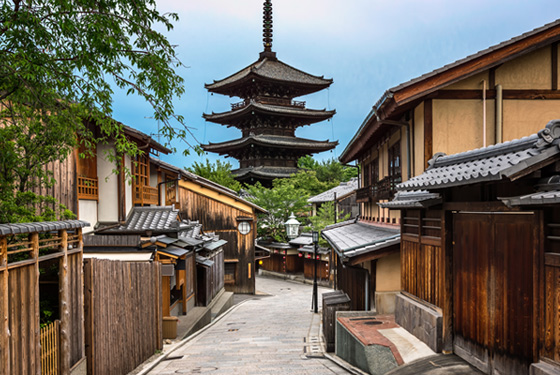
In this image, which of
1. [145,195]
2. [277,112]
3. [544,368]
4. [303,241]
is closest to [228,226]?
[303,241]

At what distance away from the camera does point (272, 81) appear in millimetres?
42594

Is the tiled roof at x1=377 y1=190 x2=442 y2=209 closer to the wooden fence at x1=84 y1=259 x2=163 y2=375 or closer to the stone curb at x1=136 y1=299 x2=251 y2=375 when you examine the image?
the wooden fence at x1=84 y1=259 x2=163 y2=375

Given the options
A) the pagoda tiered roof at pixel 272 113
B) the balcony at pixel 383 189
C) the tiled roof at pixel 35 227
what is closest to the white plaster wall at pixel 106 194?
the tiled roof at pixel 35 227

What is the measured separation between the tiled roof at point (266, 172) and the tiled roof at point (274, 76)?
916 centimetres

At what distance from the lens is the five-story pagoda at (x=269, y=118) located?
42656 mm

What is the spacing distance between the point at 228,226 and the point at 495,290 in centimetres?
2181

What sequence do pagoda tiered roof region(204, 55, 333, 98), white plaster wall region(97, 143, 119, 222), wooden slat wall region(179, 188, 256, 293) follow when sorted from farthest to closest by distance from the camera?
pagoda tiered roof region(204, 55, 333, 98)
wooden slat wall region(179, 188, 256, 293)
white plaster wall region(97, 143, 119, 222)

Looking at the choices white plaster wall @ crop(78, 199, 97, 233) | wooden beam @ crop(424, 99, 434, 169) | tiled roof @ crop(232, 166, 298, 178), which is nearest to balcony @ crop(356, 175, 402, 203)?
wooden beam @ crop(424, 99, 434, 169)

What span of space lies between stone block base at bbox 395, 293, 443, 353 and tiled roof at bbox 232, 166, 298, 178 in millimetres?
34171

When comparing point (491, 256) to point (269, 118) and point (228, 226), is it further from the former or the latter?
point (269, 118)

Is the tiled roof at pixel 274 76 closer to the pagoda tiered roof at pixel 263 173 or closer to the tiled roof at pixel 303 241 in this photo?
the pagoda tiered roof at pixel 263 173

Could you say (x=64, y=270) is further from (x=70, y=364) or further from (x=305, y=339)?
Answer: (x=305, y=339)

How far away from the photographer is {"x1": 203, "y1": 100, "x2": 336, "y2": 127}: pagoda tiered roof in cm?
4172

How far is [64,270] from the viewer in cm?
634
